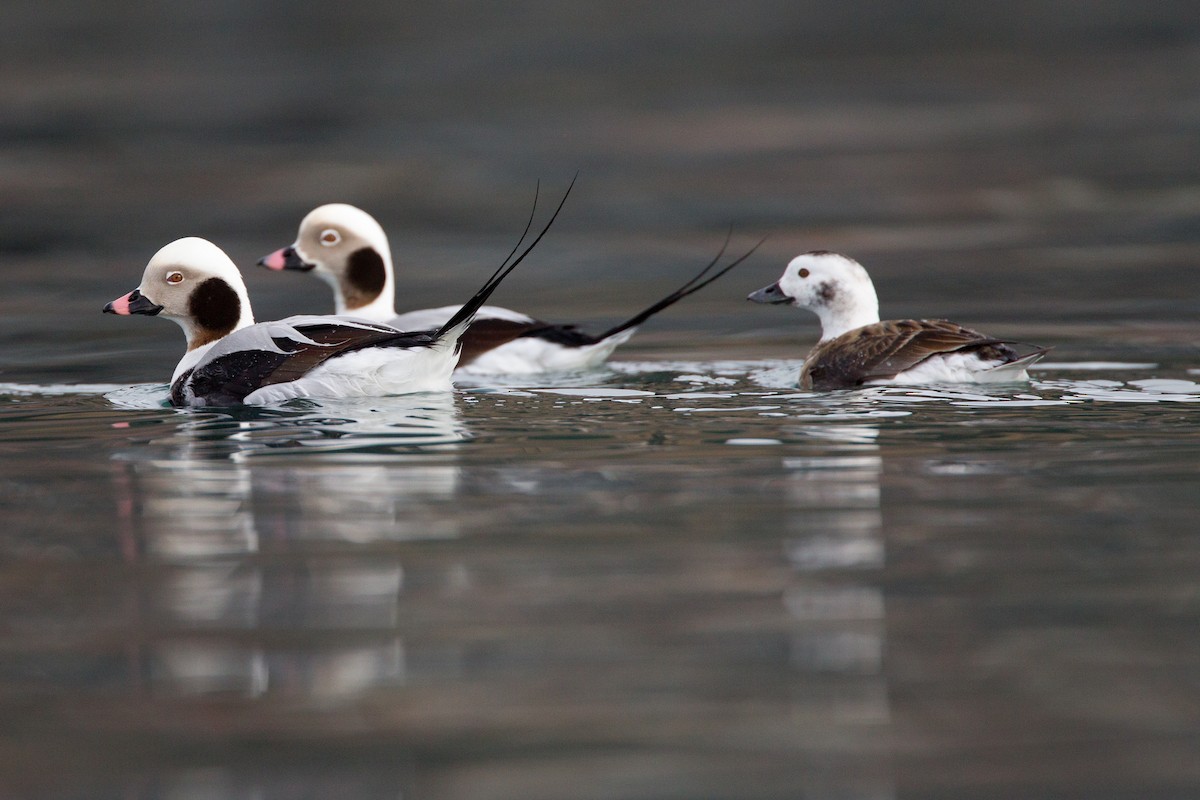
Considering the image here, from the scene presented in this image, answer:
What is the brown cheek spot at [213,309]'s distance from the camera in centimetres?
662

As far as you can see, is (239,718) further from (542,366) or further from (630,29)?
(630,29)

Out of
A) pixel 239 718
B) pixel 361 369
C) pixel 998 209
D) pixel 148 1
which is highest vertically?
pixel 148 1

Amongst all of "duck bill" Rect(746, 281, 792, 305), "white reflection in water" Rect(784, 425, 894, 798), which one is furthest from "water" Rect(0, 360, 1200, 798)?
"duck bill" Rect(746, 281, 792, 305)

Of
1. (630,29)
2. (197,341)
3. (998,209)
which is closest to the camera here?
(197,341)

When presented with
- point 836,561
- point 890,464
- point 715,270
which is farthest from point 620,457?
point 715,270

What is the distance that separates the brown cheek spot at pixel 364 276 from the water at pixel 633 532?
983 mm

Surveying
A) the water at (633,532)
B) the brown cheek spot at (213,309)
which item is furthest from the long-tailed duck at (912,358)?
the brown cheek spot at (213,309)

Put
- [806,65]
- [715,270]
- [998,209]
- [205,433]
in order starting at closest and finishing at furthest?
[205,433] < [715,270] < [998,209] < [806,65]

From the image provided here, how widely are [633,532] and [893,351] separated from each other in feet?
8.72

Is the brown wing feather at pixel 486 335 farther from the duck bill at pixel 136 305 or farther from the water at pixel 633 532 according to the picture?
the duck bill at pixel 136 305

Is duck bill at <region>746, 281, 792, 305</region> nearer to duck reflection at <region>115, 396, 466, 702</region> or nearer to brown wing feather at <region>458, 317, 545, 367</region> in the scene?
brown wing feather at <region>458, 317, 545, 367</region>

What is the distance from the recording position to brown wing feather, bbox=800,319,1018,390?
6.45 meters

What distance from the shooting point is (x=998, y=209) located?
12.2 metres

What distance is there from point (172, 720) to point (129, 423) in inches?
122
